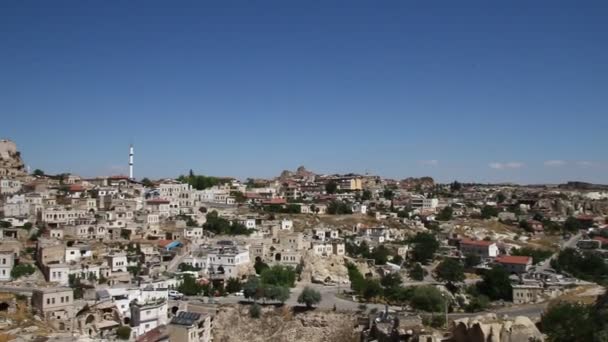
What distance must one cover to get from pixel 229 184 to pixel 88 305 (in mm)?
51287

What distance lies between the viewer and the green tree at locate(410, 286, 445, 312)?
34219 mm

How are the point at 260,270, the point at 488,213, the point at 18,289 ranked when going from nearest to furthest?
the point at 18,289
the point at 260,270
the point at 488,213

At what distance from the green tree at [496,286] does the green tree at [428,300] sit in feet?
18.1

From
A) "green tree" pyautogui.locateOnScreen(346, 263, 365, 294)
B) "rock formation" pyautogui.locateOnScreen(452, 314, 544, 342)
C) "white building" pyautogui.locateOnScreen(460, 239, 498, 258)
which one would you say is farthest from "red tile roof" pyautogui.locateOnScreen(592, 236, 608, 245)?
"rock formation" pyautogui.locateOnScreen(452, 314, 544, 342)

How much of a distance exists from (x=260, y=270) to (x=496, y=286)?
1628 centimetres

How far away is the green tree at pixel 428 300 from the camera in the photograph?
112 ft

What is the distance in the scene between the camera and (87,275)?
3441 cm

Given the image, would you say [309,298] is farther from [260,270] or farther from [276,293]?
[260,270]

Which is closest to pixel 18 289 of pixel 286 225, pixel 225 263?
pixel 225 263

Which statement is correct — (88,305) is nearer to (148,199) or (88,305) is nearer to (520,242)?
(148,199)

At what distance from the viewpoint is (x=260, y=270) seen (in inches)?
1607

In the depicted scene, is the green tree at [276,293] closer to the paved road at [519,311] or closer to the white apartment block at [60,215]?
the paved road at [519,311]

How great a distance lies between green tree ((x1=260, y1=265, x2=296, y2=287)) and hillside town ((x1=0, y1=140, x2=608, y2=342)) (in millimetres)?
96

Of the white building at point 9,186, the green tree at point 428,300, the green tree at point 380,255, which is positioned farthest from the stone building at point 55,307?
the white building at point 9,186
